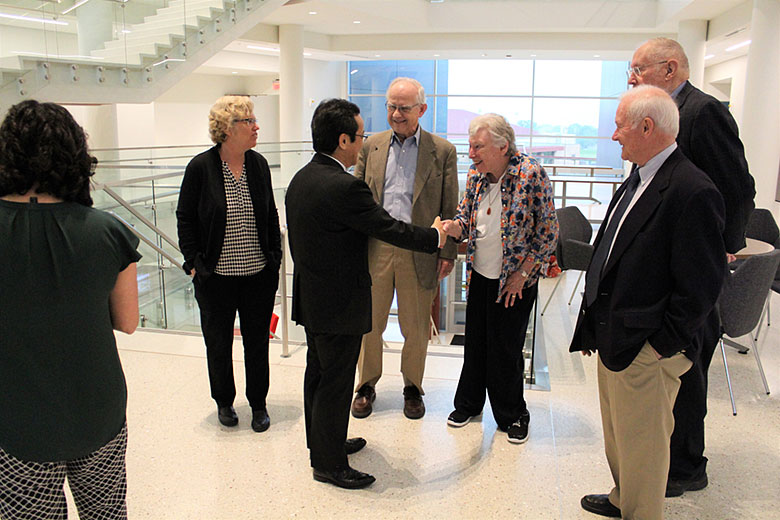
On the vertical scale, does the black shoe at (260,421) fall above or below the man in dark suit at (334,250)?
below


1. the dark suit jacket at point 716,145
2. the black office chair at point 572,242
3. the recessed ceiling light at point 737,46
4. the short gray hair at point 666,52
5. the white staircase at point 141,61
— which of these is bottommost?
the black office chair at point 572,242

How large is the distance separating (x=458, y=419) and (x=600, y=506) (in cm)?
89

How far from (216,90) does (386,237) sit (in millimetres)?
19128

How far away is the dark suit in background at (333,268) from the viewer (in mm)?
2410

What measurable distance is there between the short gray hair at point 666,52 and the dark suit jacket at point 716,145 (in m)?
0.16

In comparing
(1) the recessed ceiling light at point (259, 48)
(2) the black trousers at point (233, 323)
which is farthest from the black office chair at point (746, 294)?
(1) the recessed ceiling light at point (259, 48)

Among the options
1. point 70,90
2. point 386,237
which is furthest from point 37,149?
point 70,90

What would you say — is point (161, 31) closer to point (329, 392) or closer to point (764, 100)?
point (764, 100)

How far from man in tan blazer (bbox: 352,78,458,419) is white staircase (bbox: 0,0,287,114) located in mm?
5751

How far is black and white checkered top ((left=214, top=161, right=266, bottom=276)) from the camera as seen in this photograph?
9.87 feet

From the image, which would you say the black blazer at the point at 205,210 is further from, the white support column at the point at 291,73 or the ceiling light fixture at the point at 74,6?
the white support column at the point at 291,73

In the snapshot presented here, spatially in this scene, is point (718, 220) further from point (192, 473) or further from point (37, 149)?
point (192, 473)

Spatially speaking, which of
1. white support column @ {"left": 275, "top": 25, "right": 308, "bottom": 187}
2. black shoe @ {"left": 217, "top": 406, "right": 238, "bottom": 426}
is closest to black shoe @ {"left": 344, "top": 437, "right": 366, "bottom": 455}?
black shoe @ {"left": 217, "top": 406, "right": 238, "bottom": 426}

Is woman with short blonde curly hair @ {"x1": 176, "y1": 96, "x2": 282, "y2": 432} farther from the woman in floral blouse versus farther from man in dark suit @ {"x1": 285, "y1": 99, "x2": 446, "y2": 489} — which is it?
the woman in floral blouse
